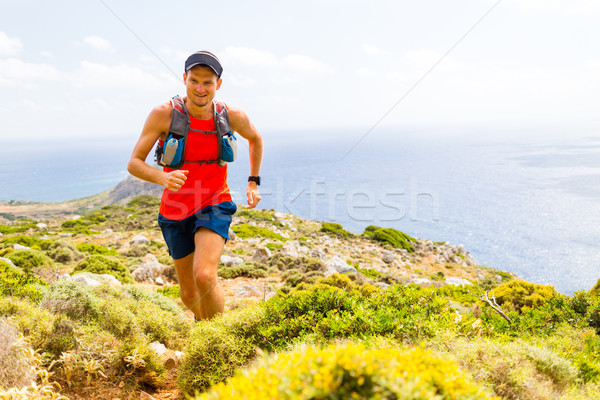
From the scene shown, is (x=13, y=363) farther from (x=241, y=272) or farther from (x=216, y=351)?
(x=241, y=272)

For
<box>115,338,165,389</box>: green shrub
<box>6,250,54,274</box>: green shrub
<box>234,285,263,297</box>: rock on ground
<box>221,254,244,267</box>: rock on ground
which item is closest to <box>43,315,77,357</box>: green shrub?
<box>115,338,165,389</box>: green shrub

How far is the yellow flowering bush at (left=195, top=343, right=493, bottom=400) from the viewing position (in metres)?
1.27

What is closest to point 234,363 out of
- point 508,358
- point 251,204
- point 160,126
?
point 251,204

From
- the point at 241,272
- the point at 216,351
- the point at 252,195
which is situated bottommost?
the point at 241,272

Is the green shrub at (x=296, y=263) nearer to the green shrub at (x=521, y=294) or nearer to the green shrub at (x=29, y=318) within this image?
the green shrub at (x=521, y=294)

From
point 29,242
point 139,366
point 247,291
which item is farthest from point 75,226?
point 139,366

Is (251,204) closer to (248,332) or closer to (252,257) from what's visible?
(248,332)

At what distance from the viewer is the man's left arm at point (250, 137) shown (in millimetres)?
4097

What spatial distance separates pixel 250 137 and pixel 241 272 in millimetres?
7506

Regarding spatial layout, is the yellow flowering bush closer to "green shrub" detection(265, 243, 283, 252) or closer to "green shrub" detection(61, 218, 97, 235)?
"green shrub" detection(265, 243, 283, 252)

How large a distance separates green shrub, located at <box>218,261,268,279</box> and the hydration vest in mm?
7321

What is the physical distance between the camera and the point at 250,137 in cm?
430

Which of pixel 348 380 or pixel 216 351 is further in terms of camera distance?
pixel 216 351

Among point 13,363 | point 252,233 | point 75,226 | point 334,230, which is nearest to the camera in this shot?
point 13,363
